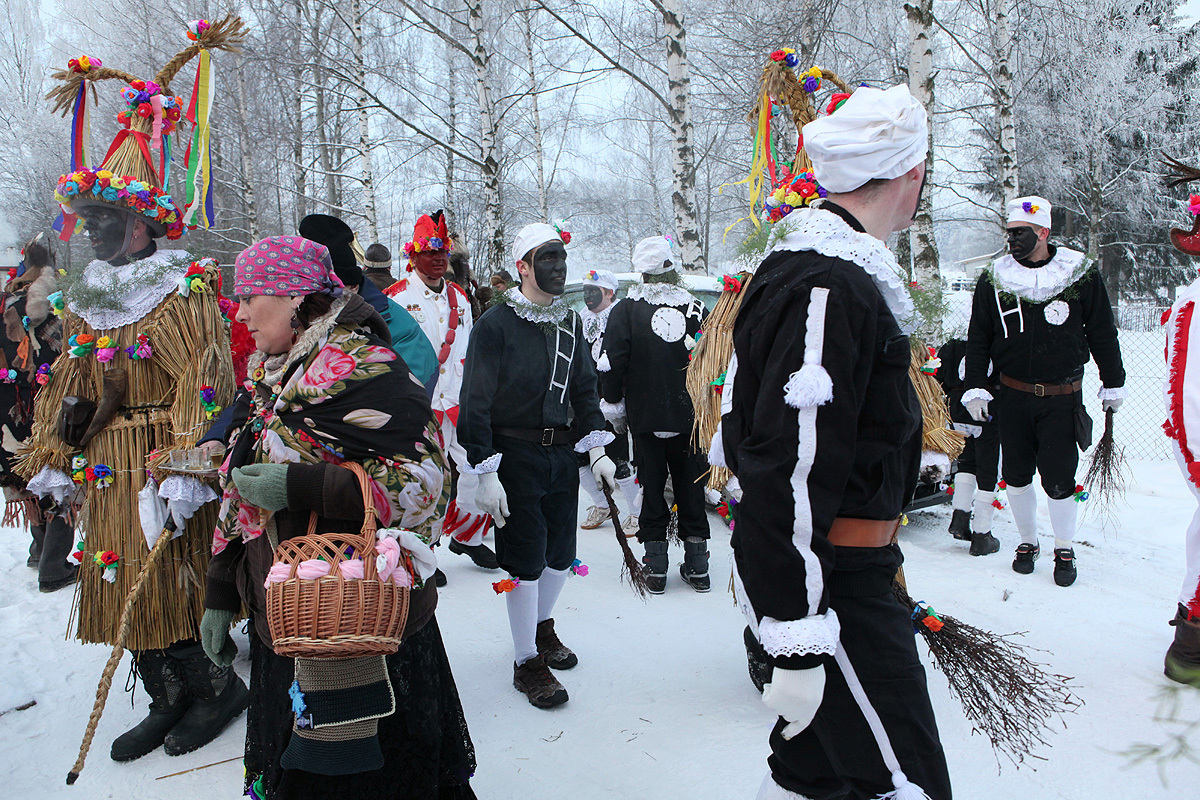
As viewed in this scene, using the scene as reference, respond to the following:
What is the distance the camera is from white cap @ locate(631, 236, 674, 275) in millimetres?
4660

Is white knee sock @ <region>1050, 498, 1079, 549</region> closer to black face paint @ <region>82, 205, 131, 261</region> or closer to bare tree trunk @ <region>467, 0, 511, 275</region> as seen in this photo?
black face paint @ <region>82, 205, 131, 261</region>

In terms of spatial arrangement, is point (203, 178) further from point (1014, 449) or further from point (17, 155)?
point (17, 155)

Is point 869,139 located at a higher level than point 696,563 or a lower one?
higher

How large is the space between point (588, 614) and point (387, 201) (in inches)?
802

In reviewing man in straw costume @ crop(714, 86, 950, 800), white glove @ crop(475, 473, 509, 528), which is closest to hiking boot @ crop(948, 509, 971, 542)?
white glove @ crop(475, 473, 509, 528)

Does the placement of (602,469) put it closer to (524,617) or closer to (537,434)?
(537,434)

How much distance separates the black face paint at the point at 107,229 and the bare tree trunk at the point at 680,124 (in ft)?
21.8

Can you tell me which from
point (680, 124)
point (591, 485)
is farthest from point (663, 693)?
point (680, 124)

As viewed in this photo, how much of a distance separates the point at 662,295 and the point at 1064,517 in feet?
9.08

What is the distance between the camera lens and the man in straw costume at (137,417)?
2877 mm

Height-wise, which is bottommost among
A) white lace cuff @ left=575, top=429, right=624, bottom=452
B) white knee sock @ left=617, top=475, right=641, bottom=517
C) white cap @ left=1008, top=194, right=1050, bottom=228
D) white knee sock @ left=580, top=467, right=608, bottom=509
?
white knee sock @ left=617, top=475, right=641, bottom=517

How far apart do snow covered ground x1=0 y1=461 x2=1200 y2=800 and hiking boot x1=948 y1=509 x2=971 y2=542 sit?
12.2 inches

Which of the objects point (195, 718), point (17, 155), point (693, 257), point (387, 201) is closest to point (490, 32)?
point (387, 201)

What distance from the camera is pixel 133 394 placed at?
296 cm
